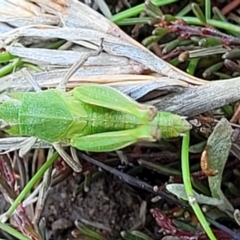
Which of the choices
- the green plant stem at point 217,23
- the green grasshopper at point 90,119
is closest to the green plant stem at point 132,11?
the green plant stem at point 217,23

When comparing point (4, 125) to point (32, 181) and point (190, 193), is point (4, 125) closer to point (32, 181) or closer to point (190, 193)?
point (32, 181)

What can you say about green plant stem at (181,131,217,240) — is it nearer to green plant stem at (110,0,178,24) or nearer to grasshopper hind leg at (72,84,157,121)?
grasshopper hind leg at (72,84,157,121)

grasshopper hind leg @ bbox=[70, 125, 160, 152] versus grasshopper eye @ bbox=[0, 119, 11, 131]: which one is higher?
grasshopper hind leg @ bbox=[70, 125, 160, 152]

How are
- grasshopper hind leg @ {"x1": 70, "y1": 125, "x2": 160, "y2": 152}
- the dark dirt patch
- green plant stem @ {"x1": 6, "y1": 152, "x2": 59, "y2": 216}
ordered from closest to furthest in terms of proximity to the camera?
grasshopper hind leg @ {"x1": 70, "y1": 125, "x2": 160, "y2": 152}, green plant stem @ {"x1": 6, "y1": 152, "x2": 59, "y2": 216}, the dark dirt patch

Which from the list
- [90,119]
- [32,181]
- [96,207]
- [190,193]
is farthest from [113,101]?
[96,207]

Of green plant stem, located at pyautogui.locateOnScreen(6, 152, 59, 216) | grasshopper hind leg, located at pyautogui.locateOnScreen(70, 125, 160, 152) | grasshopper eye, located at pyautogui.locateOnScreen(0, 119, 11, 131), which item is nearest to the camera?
grasshopper hind leg, located at pyautogui.locateOnScreen(70, 125, 160, 152)

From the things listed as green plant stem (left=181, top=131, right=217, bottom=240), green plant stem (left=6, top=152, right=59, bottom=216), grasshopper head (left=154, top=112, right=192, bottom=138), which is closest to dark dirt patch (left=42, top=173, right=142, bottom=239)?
green plant stem (left=6, top=152, right=59, bottom=216)

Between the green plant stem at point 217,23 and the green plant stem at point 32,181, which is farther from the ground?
the green plant stem at point 217,23

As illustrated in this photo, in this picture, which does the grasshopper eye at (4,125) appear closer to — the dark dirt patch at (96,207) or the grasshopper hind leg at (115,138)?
the grasshopper hind leg at (115,138)
